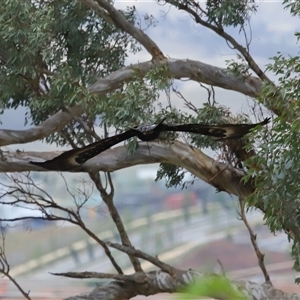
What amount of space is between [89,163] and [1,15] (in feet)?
3.07

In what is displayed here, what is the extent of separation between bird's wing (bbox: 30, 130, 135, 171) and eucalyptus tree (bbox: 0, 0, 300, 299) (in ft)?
0.67

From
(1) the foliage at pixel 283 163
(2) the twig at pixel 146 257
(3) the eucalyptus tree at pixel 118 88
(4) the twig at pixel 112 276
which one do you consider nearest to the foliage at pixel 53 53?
(3) the eucalyptus tree at pixel 118 88

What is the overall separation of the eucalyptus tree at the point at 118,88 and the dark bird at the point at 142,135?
17 cm

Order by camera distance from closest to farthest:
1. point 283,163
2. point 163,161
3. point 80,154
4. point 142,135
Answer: point 283,163
point 142,135
point 80,154
point 163,161

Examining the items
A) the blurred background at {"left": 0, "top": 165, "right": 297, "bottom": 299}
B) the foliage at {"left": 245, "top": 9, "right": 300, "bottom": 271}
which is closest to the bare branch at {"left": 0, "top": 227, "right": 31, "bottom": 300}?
the blurred background at {"left": 0, "top": 165, "right": 297, "bottom": 299}

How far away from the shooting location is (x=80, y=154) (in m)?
2.50

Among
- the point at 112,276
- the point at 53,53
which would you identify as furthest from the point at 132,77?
the point at 112,276

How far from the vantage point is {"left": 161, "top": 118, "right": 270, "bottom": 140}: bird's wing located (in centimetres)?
228

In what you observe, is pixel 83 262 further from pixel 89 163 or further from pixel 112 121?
pixel 112 121

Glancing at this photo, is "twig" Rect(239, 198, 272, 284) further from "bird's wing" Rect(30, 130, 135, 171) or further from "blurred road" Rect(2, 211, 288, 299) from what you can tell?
"bird's wing" Rect(30, 130, 135, 171)

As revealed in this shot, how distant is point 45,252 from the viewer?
3605 mm

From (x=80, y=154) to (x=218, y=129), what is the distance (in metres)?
0.69

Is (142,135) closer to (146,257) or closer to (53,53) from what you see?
(146,257)

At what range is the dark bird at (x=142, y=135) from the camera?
7.35ft
